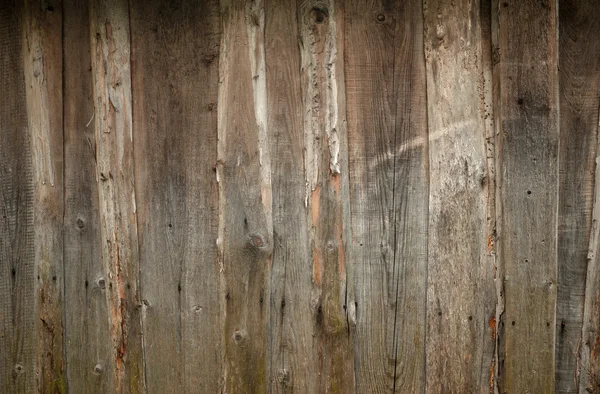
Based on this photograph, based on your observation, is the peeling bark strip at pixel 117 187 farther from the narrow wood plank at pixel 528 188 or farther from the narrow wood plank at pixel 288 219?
the narrow wood plank at pixel 528 188

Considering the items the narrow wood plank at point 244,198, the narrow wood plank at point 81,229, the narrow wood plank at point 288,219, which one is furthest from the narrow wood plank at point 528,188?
the narrow wood plank at point 81,229

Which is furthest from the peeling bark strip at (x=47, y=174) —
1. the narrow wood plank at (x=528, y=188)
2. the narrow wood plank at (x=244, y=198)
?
the narrow wood plank at (x=528, y=188)

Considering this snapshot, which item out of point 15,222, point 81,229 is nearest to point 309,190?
point 81,229

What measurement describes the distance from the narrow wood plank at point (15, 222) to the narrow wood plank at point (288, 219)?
102 cm

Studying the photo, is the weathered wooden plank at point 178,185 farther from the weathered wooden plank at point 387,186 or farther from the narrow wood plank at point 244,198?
the weathered wooden plank at point 387,186

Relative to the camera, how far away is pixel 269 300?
2488mm

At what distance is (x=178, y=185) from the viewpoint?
2494mm

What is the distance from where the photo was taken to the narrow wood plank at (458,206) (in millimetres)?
2391

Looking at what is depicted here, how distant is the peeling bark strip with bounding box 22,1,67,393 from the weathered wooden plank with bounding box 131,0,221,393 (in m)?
0.34

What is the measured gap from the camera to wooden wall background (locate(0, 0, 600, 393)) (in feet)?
7.89

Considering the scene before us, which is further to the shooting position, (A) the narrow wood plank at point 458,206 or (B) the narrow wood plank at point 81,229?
(B) the narrow wood plank at point 81,229

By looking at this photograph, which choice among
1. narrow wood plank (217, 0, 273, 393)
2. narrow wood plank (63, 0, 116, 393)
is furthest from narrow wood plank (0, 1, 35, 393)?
narrow wood plank (217, 0, 273, 393)

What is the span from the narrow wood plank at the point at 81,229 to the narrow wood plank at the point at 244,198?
0.52 metres

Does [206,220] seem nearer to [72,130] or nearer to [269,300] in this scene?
[269,300]
